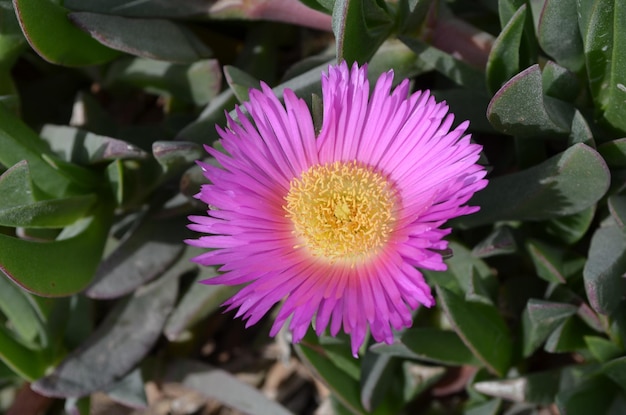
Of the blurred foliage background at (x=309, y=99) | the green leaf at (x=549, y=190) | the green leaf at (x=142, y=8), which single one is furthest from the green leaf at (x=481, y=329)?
the green leaf at (x=142, y=8)

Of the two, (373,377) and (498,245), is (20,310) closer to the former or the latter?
(373,377)

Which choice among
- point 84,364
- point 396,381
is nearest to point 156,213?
point 84,364

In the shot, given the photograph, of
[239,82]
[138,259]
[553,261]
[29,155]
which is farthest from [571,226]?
[29,155]

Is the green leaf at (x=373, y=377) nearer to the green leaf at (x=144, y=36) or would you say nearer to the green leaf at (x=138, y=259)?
the green leaf at (x=138, y=259)

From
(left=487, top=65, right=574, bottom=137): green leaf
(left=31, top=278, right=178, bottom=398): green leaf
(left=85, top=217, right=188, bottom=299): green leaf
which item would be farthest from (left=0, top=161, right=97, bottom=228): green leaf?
(left=487, top=65, right=574, bottom=137): green leaf

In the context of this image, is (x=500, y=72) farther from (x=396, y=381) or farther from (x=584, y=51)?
(x=396, y=381)

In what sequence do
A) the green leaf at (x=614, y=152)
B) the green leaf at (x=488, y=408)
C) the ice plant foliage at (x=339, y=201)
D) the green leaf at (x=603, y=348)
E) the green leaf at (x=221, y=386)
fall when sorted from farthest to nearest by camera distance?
the green leaf at (x=221, y=386), the green leaf at (x=488, y=408), the green leaf at (x=603, y=348), the green leaf at (x=614, y=152), the ice plant foliage at (x=339, y=201)

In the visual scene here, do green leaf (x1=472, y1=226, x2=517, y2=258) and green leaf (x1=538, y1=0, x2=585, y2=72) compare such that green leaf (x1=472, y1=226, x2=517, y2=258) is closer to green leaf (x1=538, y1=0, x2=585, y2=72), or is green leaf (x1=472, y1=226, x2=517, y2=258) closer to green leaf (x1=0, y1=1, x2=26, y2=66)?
green leaf (x1=538, y1=0, x2=585, y2=72)

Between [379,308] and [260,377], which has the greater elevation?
[379,308]

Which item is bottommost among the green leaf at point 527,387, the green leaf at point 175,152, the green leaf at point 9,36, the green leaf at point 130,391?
the green leaf at point 130,391
